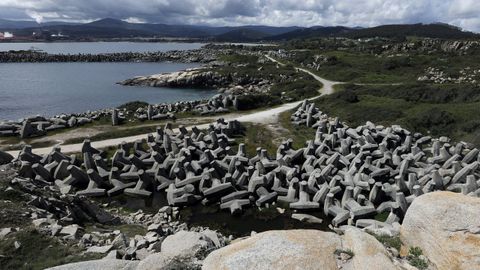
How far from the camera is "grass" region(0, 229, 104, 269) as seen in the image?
565 inches

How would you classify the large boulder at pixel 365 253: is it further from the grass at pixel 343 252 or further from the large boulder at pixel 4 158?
the large boulder at pixel 4 158

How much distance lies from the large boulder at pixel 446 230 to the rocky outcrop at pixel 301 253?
67.5 inches

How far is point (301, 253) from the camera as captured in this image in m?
9.45

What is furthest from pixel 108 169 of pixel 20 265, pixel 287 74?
pixel 287 74

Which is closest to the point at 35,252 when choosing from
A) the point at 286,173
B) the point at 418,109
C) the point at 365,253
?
the point at 365,253

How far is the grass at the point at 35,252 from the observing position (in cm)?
1434

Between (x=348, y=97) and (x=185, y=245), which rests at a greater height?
(x=185, y=245)

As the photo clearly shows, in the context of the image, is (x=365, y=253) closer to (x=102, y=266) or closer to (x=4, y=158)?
(x=102, y=266)

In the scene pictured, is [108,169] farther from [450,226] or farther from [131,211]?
[450,226]

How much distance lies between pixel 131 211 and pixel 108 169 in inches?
251

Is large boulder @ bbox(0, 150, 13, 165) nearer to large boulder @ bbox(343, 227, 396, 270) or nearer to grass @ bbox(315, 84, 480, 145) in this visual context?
large boulder @ bbox(343, 227, 396, 270)

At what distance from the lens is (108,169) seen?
3180cm

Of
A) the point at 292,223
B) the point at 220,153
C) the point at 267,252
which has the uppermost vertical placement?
the point at 267,252

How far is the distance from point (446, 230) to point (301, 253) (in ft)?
13.3
